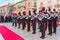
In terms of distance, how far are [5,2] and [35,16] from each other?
1100 cm

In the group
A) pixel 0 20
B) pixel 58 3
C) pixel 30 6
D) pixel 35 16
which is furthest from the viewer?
pixel 0 20

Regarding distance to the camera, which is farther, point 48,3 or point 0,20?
point 0,20

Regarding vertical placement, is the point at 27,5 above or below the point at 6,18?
above

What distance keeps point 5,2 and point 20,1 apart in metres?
1.72

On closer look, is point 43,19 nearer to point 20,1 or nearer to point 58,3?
point 58,3

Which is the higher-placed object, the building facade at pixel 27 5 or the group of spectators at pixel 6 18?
the building facade at pixel 27 5

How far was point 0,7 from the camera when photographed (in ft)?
65.9

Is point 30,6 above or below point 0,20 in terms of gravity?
above

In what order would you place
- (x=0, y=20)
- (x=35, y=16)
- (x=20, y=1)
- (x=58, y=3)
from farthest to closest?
(x=0, y=20)
(x=20, y=1)
(x=58, y=3)
(x=35, y=16)

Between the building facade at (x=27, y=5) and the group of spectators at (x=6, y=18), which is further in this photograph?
the group of spectators at (x=6, y=18)

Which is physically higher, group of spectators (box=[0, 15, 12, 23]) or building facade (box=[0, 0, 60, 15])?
building facade (box=[0, 0, 60, 15])

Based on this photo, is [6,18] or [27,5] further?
[6,18]

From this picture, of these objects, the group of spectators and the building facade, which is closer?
the building facade

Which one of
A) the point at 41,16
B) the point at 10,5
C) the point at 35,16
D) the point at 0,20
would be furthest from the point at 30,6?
the point at 41,16
